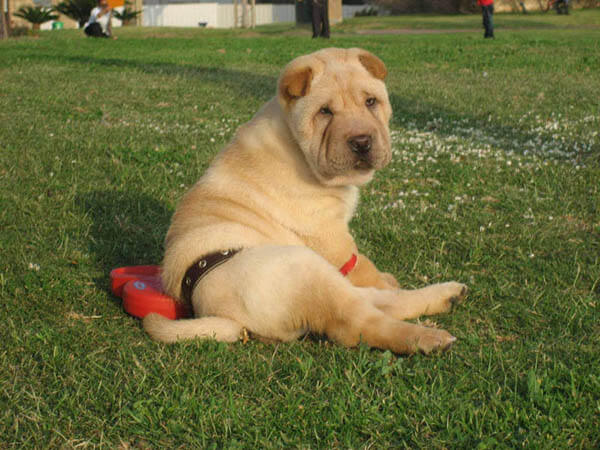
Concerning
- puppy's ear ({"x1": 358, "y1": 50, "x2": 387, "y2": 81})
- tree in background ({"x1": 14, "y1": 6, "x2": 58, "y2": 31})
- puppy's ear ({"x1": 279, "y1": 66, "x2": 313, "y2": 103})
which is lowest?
puppy's ear ({"x1": 279, "y1": 66, "x2": 313, "y2": 103})

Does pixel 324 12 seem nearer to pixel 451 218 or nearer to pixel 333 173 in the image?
pixel 451 218

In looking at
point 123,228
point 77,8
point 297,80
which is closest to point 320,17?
point 77,8

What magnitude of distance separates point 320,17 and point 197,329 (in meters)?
24.8

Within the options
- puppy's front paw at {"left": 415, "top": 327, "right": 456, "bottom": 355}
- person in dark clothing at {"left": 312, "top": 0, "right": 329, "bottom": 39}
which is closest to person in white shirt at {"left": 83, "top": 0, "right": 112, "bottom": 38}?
person in dark clothing at {"left": 312, "top": 0, "right": 329, "bottom": 39}

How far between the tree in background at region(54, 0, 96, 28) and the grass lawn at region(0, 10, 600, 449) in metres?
30.8

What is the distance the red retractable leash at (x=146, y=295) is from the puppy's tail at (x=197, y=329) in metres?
0.26

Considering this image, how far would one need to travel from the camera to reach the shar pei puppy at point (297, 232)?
3242mm

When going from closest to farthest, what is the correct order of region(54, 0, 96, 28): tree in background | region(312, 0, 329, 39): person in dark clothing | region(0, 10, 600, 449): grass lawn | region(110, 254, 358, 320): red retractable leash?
region(0, 10, 600, 449): grass lawn, region(110, 254, 358, 320): red retractable leash, region(312, 0, 329, 39): person in dark clothing, region(54, 0, 96, 28): tree in background

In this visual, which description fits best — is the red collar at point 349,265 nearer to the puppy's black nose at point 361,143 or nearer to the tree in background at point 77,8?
the puppy's black nose at point 361,143

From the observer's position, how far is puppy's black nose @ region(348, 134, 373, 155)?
346 cm

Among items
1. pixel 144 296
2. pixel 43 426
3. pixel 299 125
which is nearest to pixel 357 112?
pixel 299 125

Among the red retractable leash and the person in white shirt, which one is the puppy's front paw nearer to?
the red retractable leash

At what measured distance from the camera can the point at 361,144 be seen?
137 inches

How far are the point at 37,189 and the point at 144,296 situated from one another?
3.24 m
